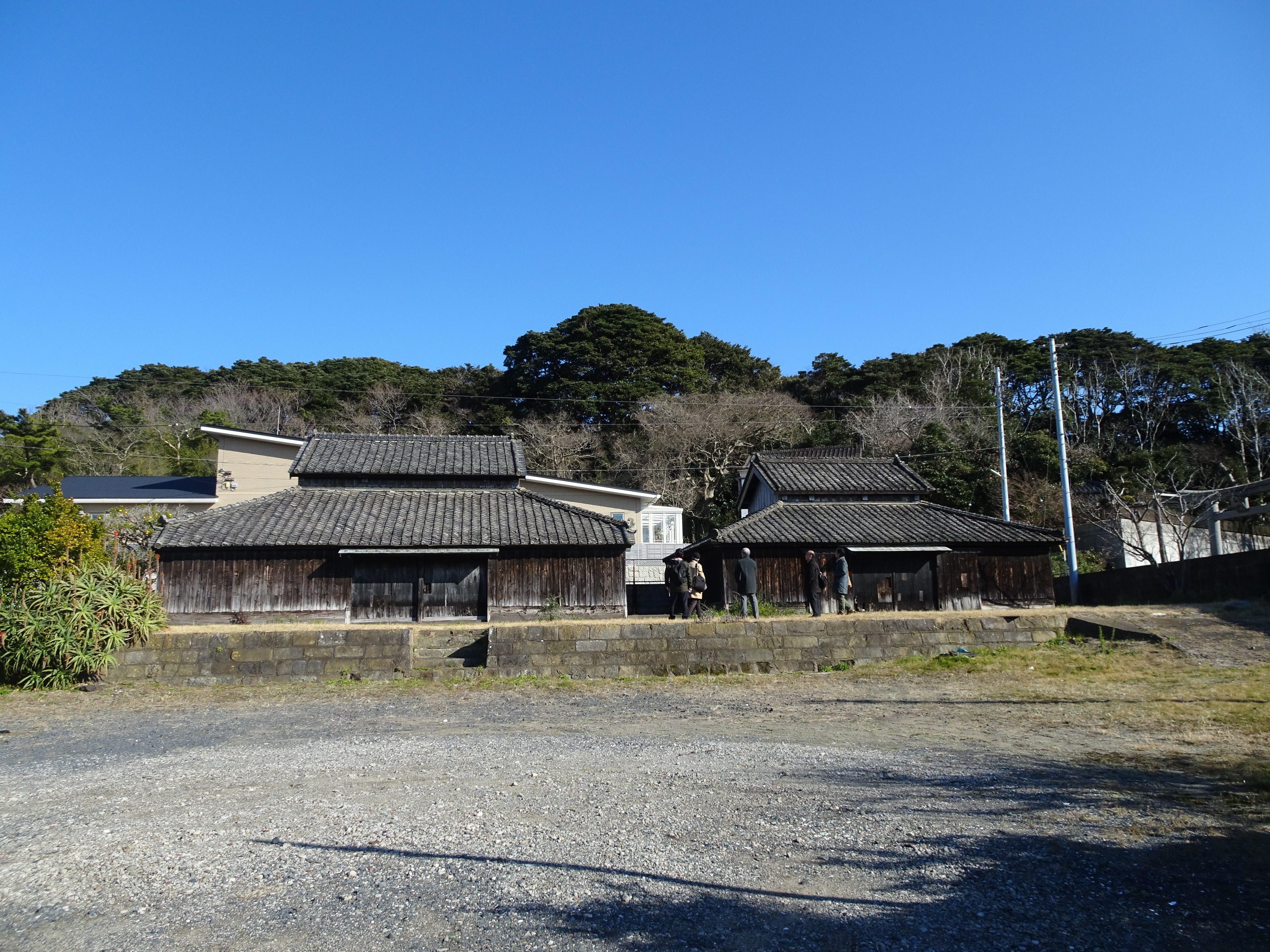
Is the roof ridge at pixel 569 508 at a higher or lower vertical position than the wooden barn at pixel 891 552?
higher

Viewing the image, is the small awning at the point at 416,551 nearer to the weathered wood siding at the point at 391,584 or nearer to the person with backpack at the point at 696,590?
the weathered wood siding at the point at 391,584

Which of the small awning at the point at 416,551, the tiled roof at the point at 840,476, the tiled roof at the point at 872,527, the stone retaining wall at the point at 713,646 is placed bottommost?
the stone retaining wall at the point at 713,646

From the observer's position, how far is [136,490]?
3158cm

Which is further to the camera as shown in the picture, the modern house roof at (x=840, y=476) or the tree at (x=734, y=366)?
the tree at (x=734, y=366)

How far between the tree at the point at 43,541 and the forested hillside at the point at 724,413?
78.6 ft

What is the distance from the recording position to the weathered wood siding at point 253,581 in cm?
2053

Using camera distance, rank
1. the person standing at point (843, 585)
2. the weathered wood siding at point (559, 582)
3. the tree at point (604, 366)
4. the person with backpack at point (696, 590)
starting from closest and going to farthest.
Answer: the person with backpack at point (696, 590) → the person standing at point (843, 585) → the weathered wood siding at point (559, 582) → the tree at point (604, 366)

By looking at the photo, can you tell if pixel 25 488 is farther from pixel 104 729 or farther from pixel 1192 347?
pixel 1192 347

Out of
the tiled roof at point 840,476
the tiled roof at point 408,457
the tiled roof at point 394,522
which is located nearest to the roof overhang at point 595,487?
the tiled roof at point 408,457

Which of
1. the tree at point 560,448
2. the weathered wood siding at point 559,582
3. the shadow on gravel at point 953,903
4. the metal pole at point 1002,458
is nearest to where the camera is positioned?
the shadow on gravel at point 953,903

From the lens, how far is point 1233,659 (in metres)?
14.3

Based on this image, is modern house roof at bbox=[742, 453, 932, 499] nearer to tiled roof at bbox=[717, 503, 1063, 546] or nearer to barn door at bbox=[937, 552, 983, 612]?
tiled roof at bbox=[717, 503, 1063, 546]

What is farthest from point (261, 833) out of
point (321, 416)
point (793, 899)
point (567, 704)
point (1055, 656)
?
Answer: point (321, 416)

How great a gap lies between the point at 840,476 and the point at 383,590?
1478 centimetres
